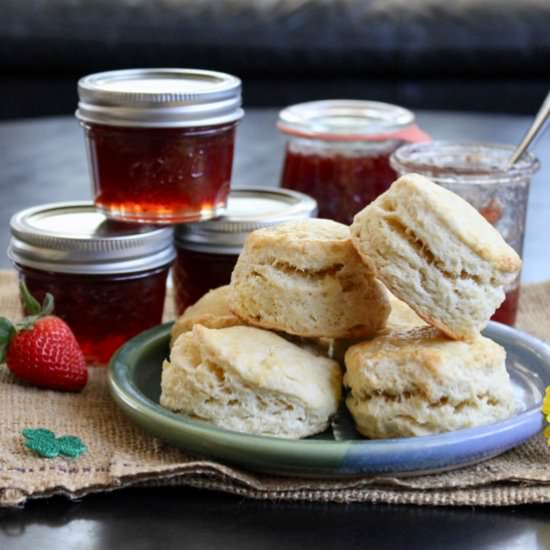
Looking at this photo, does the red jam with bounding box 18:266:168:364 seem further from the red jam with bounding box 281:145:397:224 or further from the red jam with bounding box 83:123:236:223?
the red jam with bounding box 281:145:397:224

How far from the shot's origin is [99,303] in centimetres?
180

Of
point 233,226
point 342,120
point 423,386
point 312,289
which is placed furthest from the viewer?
point 342,120

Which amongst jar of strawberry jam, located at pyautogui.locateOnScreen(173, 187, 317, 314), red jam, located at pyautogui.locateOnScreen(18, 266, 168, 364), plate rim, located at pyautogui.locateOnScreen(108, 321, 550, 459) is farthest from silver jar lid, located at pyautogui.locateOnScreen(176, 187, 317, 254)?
plate rim, located at pyautogui.locateOnScreen(108, 321, 550, 459)

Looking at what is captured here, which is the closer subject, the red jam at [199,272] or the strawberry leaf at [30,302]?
the strawberry leaf at [30,302]

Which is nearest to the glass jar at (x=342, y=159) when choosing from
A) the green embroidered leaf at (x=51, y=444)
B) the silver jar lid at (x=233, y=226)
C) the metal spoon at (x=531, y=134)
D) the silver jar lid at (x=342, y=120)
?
the silver jar lid at (x=342, y=120)

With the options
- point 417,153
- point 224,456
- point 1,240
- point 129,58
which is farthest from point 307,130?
point 129,58

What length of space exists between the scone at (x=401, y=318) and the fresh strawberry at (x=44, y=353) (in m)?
0.44

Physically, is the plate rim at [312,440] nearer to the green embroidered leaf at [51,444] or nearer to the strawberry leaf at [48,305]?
the green embroidered leaf at [51,444]

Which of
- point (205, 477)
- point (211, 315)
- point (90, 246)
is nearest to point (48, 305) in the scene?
point (90, 246)

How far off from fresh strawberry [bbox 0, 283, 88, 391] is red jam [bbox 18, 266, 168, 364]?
13cm

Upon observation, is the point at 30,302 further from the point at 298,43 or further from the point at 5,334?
the point at 298,43

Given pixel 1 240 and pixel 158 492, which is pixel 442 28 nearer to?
pixel 1 240

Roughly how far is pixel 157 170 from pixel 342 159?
19.1 inches

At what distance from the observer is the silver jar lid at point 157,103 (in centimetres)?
179
